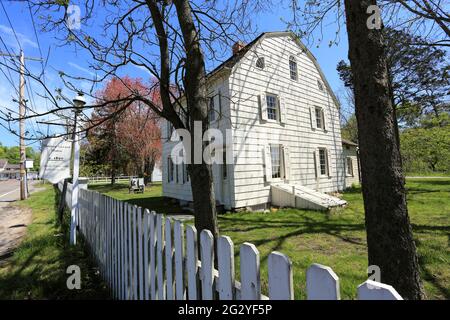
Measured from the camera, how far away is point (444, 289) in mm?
3688

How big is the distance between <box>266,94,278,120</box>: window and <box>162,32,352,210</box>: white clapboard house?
0.05 metres

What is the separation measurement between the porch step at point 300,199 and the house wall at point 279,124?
1.43ft

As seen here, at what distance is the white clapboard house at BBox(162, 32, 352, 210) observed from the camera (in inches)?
408

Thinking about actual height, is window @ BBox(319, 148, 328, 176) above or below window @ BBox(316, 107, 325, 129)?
below

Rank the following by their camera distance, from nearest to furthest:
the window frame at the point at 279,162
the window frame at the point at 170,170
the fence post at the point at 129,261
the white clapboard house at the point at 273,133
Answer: the fence post at the point at 129,261
the white clapboard house at the point at 273,133
the window frame at the point at 279,162
the window frame at the point at 170,170

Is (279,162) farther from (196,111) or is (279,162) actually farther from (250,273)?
(250,273)

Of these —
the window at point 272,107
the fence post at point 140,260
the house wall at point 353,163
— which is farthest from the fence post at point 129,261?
the house wall at point 353,163

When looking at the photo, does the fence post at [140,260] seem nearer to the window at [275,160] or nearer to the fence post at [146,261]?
the fence post at [146,261]

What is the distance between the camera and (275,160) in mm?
11961

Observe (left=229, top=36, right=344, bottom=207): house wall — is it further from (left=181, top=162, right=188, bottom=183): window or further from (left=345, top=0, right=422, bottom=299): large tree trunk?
(left=345, top=0, right=422, bottom=299): large tree trunk

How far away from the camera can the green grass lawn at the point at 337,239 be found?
4094 millimetres

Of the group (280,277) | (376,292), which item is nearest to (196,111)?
(280,277)

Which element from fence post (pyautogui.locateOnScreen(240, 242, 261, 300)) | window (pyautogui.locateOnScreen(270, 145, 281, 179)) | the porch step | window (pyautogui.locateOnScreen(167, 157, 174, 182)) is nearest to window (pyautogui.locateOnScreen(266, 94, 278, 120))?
window (pyautogui.locateOnScreen(270, 145, 281, 179))
